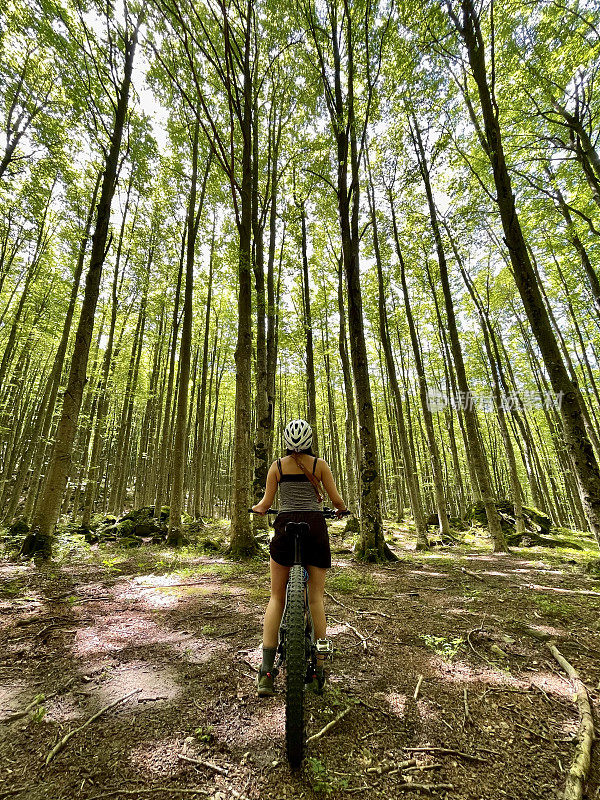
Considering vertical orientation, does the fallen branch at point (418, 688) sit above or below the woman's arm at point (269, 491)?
below

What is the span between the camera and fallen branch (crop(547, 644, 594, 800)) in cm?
198

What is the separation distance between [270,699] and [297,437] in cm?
243

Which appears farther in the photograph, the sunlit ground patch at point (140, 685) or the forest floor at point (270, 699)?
the sunlit ground patch at point (140, 685)

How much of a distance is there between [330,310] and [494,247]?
9080 millimetres

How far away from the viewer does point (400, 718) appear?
2758 millimetres

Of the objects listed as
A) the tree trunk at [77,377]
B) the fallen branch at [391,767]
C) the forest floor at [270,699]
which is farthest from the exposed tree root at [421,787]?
the tree trunk at [77,377]

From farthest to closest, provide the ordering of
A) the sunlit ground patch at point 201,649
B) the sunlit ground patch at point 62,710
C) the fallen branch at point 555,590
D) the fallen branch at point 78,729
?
the fallen branch at point 555,590, the sunlit ground patch at point 201,649, the sunlit ground patch at point 62,710, the fallen branch at point 78,729

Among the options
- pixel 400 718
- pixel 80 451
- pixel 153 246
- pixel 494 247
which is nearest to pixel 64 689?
pixel 400 718

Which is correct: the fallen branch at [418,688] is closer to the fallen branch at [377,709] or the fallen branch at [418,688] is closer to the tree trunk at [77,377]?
the fallen branch at [377,709]

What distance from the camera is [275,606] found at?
277cm

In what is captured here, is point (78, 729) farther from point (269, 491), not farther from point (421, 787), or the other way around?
point (421, 787)

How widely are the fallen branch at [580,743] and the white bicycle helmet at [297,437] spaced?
2.68m

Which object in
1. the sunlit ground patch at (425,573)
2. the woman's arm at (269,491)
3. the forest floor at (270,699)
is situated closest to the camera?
the forest floor at (270,699)

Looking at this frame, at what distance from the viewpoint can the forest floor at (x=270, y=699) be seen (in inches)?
83.9
